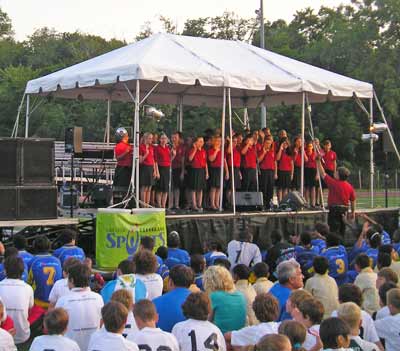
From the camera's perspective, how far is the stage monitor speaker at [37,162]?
40.3 feet

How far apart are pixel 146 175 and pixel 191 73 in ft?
6.60

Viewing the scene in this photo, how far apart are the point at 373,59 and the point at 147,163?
36.5 meters

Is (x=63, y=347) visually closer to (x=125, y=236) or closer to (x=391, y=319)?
(x=391, y=319)

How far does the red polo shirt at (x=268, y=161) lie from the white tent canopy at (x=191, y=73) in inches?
63.7

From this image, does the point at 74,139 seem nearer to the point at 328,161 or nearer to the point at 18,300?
the point at 328,161

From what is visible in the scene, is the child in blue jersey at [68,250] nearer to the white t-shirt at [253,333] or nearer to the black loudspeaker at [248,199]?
the white t-shirt at [253,333]

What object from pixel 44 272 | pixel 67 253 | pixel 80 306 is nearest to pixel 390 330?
pixel 80 306

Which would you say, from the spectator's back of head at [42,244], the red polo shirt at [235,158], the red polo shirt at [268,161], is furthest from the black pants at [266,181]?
the spectator's back of head at [42,244]

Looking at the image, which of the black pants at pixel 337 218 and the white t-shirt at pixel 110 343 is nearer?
the white t-shirt at pixel 110 343

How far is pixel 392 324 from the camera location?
5.90 meters

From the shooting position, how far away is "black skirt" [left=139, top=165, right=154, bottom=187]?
13.7 meters

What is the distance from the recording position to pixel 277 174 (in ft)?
53.9

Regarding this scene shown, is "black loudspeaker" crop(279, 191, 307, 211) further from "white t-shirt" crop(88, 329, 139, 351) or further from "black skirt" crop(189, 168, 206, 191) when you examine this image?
"white t-shirt" crop(88, 329, 139, 351)

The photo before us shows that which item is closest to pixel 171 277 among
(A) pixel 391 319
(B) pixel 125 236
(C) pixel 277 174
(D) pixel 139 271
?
(D) pixel 139 271
